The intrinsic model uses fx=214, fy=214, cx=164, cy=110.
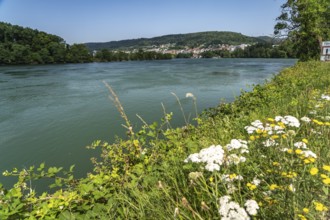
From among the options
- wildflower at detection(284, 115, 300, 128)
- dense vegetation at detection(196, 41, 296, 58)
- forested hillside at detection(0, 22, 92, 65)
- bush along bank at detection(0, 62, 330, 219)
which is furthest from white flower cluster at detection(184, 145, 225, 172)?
dense vegetation at detection(196, 41, 296, 58)

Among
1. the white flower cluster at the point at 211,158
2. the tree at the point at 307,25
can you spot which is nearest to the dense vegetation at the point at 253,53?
the tree at the point at 307,25

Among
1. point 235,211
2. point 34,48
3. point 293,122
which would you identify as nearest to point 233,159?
point 235,211

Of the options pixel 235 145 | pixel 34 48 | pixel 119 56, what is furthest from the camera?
pixel 119 56

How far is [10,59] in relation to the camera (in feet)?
167

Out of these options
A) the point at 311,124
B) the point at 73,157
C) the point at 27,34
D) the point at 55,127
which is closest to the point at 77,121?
the point at 55,127

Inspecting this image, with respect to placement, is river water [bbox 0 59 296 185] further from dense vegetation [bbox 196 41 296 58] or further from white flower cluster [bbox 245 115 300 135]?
dense vegetation [bbox 196 41 296 58]

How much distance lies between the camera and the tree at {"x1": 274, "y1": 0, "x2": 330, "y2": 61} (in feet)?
54.3

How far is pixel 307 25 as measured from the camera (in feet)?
57.7

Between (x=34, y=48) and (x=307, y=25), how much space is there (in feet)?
221

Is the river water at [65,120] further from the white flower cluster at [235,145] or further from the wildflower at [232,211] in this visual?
the wildflower at [232,211]

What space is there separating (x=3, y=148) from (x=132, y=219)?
7.78m

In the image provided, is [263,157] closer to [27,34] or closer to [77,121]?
[77,121]

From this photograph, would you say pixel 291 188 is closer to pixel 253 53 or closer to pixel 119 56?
pixel 119 56

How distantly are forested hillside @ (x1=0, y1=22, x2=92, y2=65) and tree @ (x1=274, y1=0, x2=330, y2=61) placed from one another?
57180mm
